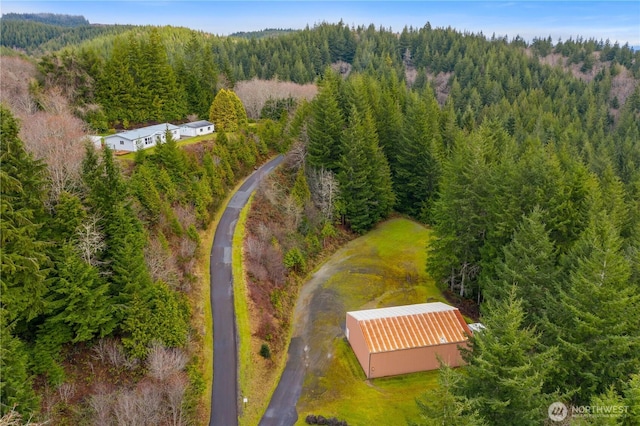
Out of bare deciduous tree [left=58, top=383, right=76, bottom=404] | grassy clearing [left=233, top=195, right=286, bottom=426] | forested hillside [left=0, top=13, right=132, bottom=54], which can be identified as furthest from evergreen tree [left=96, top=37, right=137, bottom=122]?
forested hillside [left=0, top=13, right=132, bottom=54]

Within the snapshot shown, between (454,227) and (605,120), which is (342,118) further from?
(605,120)

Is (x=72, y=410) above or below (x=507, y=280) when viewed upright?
below

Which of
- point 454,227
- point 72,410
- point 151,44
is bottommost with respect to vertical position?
point 72,410

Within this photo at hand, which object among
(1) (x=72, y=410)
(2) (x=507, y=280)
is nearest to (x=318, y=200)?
(2) (x=507, y=280)

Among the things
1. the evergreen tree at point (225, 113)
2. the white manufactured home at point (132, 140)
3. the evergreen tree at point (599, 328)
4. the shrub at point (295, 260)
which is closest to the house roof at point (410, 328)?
the evergreen tree at point (599, 328)

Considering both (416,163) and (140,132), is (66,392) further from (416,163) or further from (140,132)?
(416,163)
